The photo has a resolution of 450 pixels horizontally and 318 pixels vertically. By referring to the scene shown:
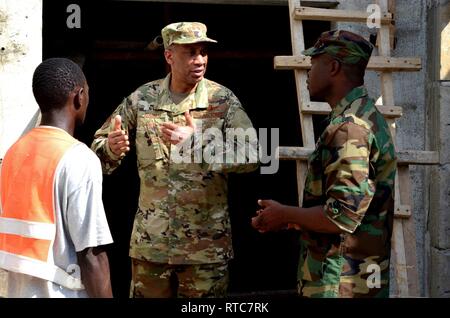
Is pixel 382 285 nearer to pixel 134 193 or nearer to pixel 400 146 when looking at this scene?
pixel 400 146

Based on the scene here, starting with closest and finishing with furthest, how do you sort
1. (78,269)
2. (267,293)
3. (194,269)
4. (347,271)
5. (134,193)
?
(78,269), (347,271), (194,269), (267,293), (134,193)

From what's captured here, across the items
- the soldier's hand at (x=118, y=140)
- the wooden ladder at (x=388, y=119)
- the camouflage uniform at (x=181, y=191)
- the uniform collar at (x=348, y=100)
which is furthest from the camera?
the wooden ladder at (x=388, y=119)

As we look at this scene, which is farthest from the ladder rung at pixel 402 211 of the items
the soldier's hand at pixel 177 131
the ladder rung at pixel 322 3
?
the ladder rung at pixel 322 3

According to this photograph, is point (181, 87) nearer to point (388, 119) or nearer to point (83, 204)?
point (388, 119)

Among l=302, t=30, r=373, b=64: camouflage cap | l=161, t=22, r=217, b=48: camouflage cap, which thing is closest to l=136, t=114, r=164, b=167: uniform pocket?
l=161, t=22, r=217, b=48: camouflage cap

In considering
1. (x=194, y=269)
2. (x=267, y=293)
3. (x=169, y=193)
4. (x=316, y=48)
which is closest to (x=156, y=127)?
(x=169, y=193)

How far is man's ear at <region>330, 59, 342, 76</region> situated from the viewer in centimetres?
347

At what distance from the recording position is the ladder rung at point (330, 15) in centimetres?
457

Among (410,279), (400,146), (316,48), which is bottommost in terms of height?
(410,279)

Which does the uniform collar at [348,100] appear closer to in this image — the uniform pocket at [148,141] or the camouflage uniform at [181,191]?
the camouflage uniform at [181,191]

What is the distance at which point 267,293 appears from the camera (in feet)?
21.9

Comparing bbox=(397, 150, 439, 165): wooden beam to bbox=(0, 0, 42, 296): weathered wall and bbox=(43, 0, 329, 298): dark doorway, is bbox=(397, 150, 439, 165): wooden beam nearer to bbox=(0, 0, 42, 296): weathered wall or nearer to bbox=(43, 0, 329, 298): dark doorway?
bbox=(0, 0, 42, 296): weathered wall

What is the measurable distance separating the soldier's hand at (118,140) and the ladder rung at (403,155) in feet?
2.82

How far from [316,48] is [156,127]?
45.7 inches
